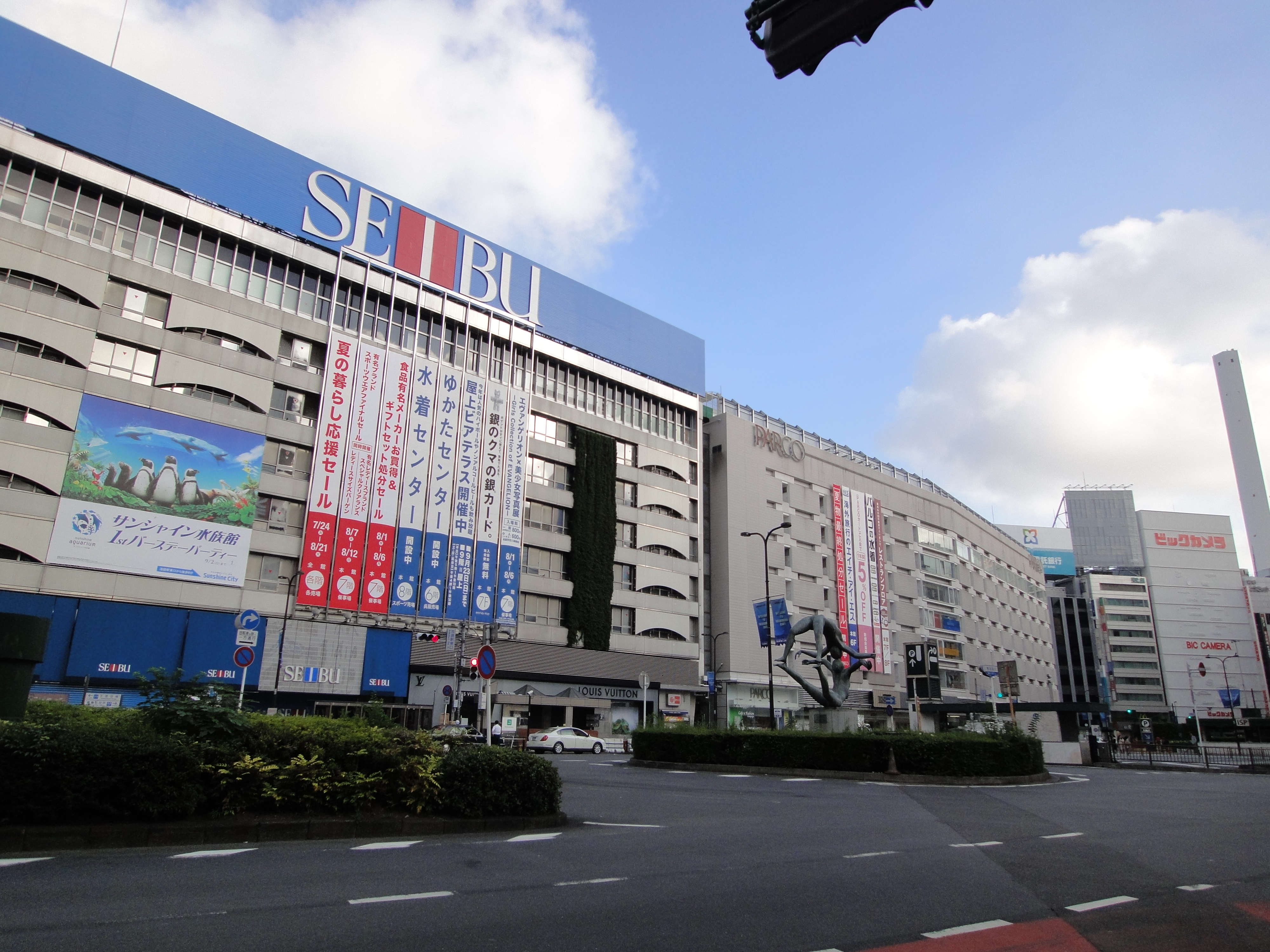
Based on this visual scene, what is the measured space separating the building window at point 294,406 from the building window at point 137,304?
251 inches

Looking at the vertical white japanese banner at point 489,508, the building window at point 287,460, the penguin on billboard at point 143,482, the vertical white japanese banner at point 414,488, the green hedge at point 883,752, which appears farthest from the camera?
the vertical white japanese banner at point 489,508

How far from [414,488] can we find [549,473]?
11669mm

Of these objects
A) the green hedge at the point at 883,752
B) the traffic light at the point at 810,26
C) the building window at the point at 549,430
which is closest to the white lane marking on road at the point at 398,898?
the traffic light at the point at 810,26

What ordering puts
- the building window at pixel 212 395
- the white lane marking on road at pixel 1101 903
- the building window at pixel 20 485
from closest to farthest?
1. the white lane marking on road at pixel 1101 903
2. the building window at pixel 20 485
3. the building window at pixel 212 395

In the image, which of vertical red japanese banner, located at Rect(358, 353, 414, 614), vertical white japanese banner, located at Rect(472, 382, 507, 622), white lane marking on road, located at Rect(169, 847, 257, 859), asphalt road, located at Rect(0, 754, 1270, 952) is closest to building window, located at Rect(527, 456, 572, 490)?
vertical white japanese banner, located at Rect(472, 382, 507, 622)

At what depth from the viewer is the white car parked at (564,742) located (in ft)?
139

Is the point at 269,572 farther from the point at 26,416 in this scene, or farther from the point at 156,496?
the point at 26,416

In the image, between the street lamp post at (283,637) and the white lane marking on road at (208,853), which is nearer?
the white lane marking on road at (208,853)

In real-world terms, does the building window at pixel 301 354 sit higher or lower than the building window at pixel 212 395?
higher

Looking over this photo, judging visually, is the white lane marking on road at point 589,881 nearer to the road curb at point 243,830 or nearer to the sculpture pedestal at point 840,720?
the road curb at point 243,830

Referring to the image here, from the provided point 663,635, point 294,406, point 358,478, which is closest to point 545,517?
point 663,635

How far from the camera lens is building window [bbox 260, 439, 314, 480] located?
44594mm

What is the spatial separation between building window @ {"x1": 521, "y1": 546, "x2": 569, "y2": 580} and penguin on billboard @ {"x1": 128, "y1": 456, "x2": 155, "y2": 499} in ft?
72.2

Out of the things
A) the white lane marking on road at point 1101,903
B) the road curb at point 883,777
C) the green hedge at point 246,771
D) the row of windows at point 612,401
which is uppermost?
the row of windows at point 612,401
